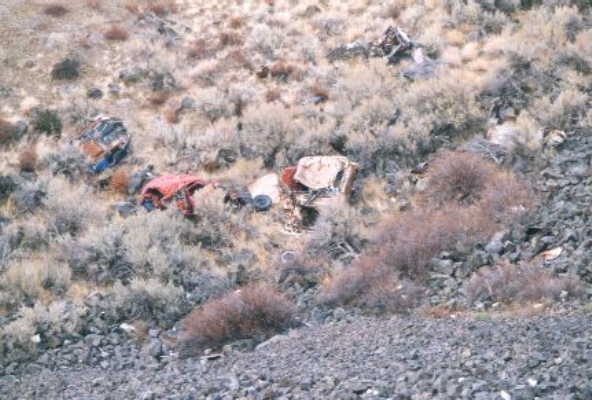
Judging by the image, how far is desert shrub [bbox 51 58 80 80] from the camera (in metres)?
20.7

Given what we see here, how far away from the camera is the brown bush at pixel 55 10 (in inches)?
908

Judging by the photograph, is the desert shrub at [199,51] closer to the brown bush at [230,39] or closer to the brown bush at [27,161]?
the brown bush at [230,39]

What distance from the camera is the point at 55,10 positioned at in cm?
2312

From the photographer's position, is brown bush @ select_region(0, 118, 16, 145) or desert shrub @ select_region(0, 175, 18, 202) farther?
brown bush @ select_region(0, 118, 16, 145)

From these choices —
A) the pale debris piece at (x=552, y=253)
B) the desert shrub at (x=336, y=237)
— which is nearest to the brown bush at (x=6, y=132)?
the desert shrub at (x=336, y=237)

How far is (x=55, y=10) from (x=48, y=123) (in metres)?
6.38

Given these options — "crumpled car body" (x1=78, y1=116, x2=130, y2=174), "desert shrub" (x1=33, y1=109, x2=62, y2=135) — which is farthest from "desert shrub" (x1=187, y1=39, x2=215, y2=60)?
"desert shrub" (x1=33, y1=109, x2=62, y2=135)

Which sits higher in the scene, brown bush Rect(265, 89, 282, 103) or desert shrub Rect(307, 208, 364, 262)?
desert shrub Rect(307, 208, 364, 262)

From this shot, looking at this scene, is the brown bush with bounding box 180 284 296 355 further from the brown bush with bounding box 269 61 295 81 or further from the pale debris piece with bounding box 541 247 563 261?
the brown bush with bounding box 269 61 295 81

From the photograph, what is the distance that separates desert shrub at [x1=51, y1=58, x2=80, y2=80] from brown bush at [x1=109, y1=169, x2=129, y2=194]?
574 centimetres

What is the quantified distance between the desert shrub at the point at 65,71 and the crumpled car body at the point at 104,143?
299 cm

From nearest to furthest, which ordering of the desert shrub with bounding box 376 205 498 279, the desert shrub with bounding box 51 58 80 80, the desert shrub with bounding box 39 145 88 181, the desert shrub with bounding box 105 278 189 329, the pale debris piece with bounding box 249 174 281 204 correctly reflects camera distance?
the desert shrub with bounding box 376 205 498 279, the desert shrub with bounding box 105 278 189 329, the pale debris piece with bounding box 249 174 281 204, the desert shrub with bounding box 39 145 88 181, the desert shrub with bounding box 51 58 80 80

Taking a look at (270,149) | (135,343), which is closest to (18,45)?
(270,149)

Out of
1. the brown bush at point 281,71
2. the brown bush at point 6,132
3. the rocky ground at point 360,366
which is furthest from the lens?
the brown bush at point 281,71
